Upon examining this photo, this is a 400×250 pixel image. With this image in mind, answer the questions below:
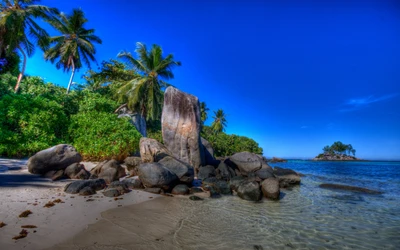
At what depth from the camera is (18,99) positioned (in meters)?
12.9

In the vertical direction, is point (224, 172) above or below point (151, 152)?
below

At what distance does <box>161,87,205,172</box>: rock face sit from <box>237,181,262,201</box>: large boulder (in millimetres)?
5929

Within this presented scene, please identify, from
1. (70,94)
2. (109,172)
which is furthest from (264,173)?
(70,94)

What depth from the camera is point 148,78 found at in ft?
75.8

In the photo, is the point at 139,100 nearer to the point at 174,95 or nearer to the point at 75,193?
the point at 174,95

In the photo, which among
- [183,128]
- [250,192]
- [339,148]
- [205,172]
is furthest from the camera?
[339,148]

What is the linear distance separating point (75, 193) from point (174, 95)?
9.38 m

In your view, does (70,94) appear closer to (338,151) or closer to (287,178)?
(287,178)

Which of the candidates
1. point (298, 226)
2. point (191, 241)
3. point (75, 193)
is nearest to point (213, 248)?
point (191, 241)

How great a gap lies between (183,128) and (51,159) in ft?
25.2

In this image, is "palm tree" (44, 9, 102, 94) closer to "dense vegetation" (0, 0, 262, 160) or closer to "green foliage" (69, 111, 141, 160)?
"dense vegetation" (0, 0, 262, 160)

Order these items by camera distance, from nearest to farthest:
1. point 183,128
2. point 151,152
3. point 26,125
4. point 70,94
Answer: point 26,125 → point 151,152 → point 183,128 → point 70,94

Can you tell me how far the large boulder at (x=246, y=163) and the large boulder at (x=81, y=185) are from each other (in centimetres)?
989

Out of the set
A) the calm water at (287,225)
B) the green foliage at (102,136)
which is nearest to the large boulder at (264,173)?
the calm water at (287,225)
